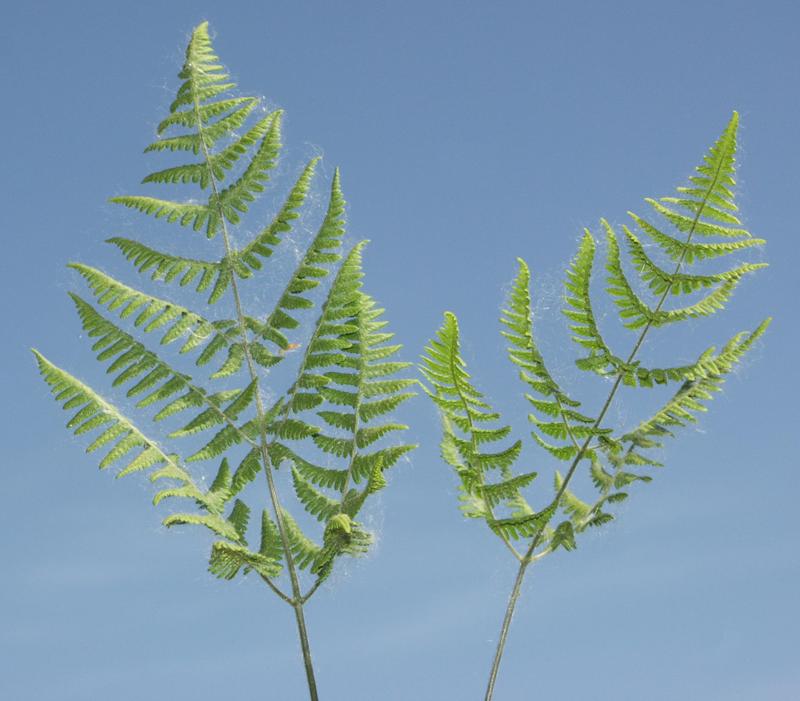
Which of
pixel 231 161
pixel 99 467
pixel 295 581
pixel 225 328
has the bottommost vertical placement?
pixel 295 581

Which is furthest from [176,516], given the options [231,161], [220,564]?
[231,161]

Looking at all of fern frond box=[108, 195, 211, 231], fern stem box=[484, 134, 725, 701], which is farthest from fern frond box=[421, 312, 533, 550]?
fern frond box=[108, 195, 211, 231]

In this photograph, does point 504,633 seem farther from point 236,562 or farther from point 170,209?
point 170,209

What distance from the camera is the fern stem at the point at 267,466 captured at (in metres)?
3.87

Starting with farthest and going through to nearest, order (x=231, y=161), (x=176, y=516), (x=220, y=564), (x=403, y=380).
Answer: (x=231, y=161) < (x=403, y=380) < (x=220, y=564) < (x=176, y=516)

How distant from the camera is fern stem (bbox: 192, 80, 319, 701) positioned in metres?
3.87

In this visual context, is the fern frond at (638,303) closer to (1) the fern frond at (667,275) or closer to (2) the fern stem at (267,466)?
(1) the fern frond at (667,275)

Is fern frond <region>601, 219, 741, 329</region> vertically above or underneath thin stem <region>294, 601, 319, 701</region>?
above

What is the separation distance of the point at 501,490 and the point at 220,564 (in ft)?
3.37

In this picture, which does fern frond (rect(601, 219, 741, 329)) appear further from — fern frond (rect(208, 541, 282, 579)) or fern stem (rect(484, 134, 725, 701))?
fern frond (rect(208, 541, 282, 579))

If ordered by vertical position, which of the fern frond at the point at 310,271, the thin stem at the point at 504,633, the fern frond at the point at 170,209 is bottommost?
the thin stem at the point at 504,633

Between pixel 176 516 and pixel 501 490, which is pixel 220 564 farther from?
pixel 501 490

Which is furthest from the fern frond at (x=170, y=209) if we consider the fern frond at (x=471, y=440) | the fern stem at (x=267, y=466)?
the fern frond at (x=471, y=440)

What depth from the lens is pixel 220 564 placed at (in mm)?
3859
